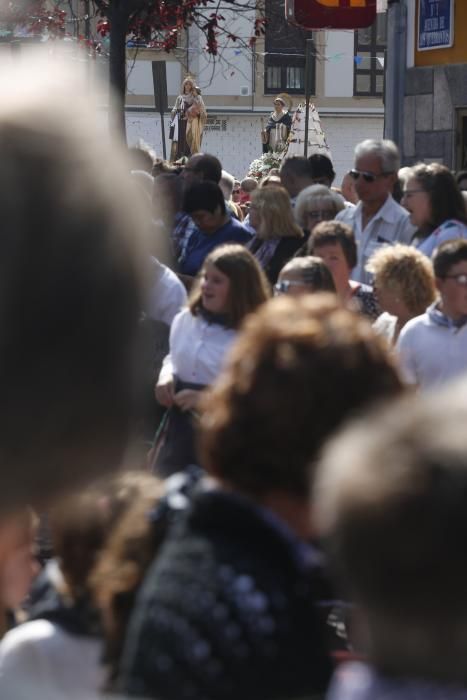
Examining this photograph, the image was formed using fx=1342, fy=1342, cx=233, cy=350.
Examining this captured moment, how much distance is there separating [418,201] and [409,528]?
16.9 ft

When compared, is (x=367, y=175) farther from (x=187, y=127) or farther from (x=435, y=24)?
(x=187, y=127)

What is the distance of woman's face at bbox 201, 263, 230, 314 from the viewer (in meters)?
4.81

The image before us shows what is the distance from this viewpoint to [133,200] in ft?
2.91

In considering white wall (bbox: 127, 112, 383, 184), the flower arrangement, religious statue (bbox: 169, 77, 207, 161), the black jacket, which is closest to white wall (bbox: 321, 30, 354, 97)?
white wall (bbox: 127, 112, 383, 184)

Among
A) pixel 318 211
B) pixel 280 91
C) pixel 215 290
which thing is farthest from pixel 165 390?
pixel 280 91

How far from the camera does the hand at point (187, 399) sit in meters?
4.79

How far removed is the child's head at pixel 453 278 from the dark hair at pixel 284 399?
2.92 m

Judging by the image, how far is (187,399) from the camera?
482 cm

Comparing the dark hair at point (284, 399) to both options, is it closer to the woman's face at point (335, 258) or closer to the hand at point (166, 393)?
the hand at point (166, 393)

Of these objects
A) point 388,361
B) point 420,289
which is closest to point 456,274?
point 420,289

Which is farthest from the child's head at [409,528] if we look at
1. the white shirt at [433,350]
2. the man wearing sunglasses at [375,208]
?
the man wearing sunglasses at [375,208]

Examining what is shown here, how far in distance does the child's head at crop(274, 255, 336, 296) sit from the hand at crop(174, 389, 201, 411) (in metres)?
0.56

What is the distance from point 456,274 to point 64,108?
3897mm

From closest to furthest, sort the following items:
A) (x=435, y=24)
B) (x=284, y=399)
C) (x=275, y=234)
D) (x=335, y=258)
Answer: (x=284, y=399)
(x=335, y=258)
(x=275, y=234)
(x=435, y=24)
